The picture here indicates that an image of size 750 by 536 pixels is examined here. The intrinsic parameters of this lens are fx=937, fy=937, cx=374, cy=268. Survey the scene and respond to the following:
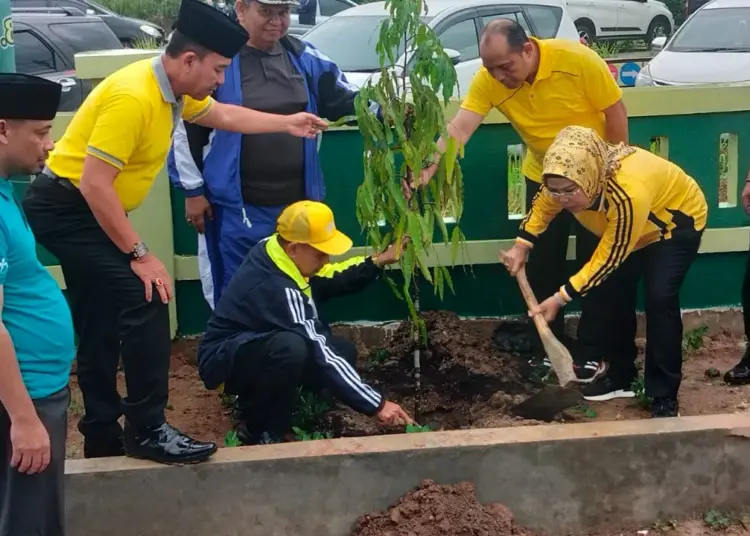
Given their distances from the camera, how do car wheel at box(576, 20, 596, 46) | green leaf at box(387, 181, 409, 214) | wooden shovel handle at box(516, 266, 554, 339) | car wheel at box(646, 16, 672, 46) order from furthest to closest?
car wheel at box(646, 16, 672, 46) → car wheel at box(576, 20, 596, 46) → wooden shovel handle at box(516, 266, 554, 339) → green leaf at box(387, 181, 409, 214)

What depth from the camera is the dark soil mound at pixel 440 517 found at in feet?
10.1

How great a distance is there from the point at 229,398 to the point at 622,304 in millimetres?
1843

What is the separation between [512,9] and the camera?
10.6m

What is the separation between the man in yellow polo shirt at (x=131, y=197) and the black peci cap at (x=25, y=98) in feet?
1.79

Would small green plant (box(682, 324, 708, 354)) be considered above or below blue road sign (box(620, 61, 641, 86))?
below

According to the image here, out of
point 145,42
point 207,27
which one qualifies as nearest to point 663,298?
point 207,27

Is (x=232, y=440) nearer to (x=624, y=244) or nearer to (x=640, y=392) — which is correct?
(x=624, y=244)

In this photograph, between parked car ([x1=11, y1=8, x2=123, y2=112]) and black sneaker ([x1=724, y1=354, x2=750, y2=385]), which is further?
parked car ([x1=11, y1=8, x2=123, y2=112])

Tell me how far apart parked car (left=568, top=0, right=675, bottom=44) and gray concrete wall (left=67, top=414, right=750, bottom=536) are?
17.1m

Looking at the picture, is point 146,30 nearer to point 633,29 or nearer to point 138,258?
point 633,29

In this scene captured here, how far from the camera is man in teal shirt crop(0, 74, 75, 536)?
2.29m

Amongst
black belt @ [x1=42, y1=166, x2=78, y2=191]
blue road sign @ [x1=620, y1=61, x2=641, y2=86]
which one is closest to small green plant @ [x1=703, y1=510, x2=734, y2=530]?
black belt @ [x1=42, y1=166, x2=78, y2=191]

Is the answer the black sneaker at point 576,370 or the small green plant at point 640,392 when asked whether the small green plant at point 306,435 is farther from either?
the small green plant at point 640,392

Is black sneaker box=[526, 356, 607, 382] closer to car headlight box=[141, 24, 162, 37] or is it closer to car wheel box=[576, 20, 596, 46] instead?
car headlight box=[141, 24, 162, 37]
